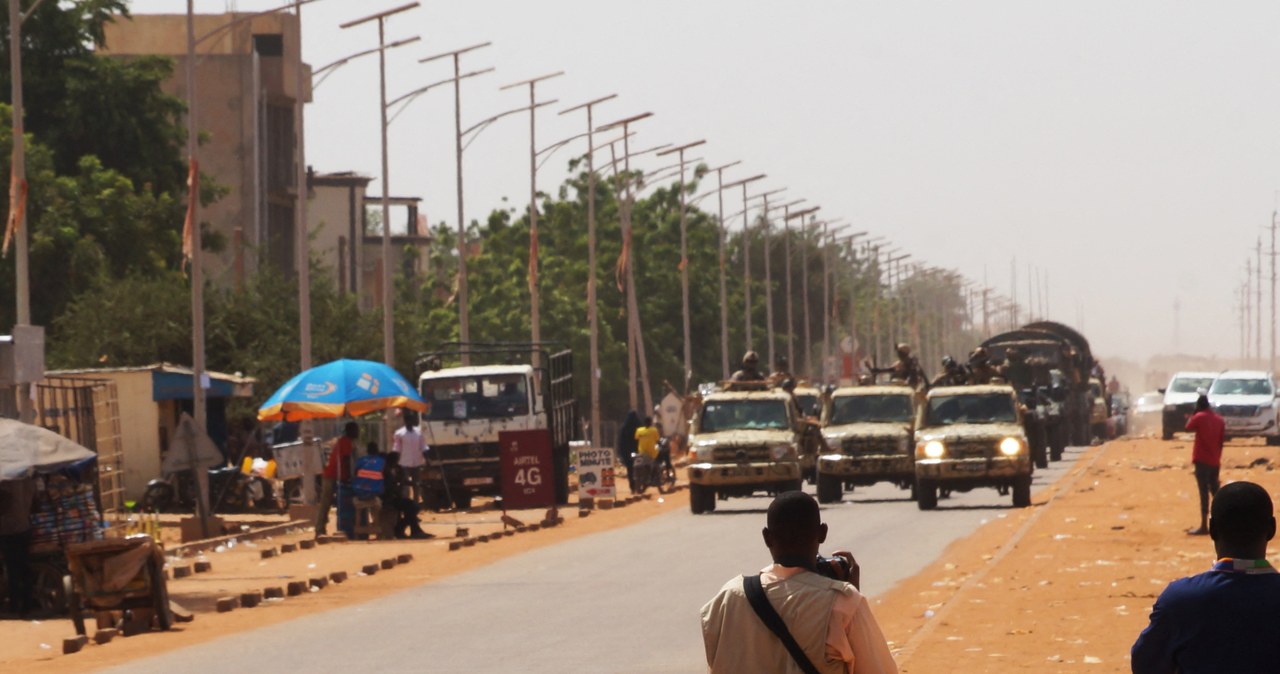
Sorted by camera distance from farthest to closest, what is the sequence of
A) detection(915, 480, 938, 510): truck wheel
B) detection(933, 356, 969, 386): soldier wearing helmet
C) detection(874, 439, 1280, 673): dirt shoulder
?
detection(933, 356, 969, 386): soldier wearing helmet → detection(915, 480, 938, 510): truck wheel → detection(874, 439, 1280, 673): dirt shoulder

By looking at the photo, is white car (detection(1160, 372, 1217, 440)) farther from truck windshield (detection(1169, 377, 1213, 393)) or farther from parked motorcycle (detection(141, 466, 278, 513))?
parked motorcycle (detection(141, 466, 278, 513))

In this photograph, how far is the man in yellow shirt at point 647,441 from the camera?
49406mm

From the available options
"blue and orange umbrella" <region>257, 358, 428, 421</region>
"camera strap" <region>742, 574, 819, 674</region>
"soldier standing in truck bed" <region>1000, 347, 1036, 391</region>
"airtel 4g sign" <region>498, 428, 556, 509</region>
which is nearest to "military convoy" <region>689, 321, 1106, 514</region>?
"airtel 4g sign" <region>498, 428, 556, 509</region>

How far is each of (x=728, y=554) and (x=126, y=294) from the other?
28495mm

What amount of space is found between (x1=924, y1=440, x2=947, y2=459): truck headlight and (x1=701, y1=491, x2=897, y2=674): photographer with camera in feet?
95.3

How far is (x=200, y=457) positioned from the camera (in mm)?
32000

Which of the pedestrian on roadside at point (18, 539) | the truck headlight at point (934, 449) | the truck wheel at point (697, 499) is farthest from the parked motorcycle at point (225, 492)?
the pedestrian on roadside at point (18, 539)

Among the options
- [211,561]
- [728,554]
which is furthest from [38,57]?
Result: [728,554]

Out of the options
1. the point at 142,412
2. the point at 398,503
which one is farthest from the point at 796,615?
the point at 142,412

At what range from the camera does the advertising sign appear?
41.9 m

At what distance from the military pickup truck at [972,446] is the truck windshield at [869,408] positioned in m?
1.66

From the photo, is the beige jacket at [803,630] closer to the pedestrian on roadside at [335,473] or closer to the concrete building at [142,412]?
the pedestrian on roadside at [335,473]

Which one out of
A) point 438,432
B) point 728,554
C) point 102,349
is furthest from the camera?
point 102,349

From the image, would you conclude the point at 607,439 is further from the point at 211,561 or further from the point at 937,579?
the point at 937,579
